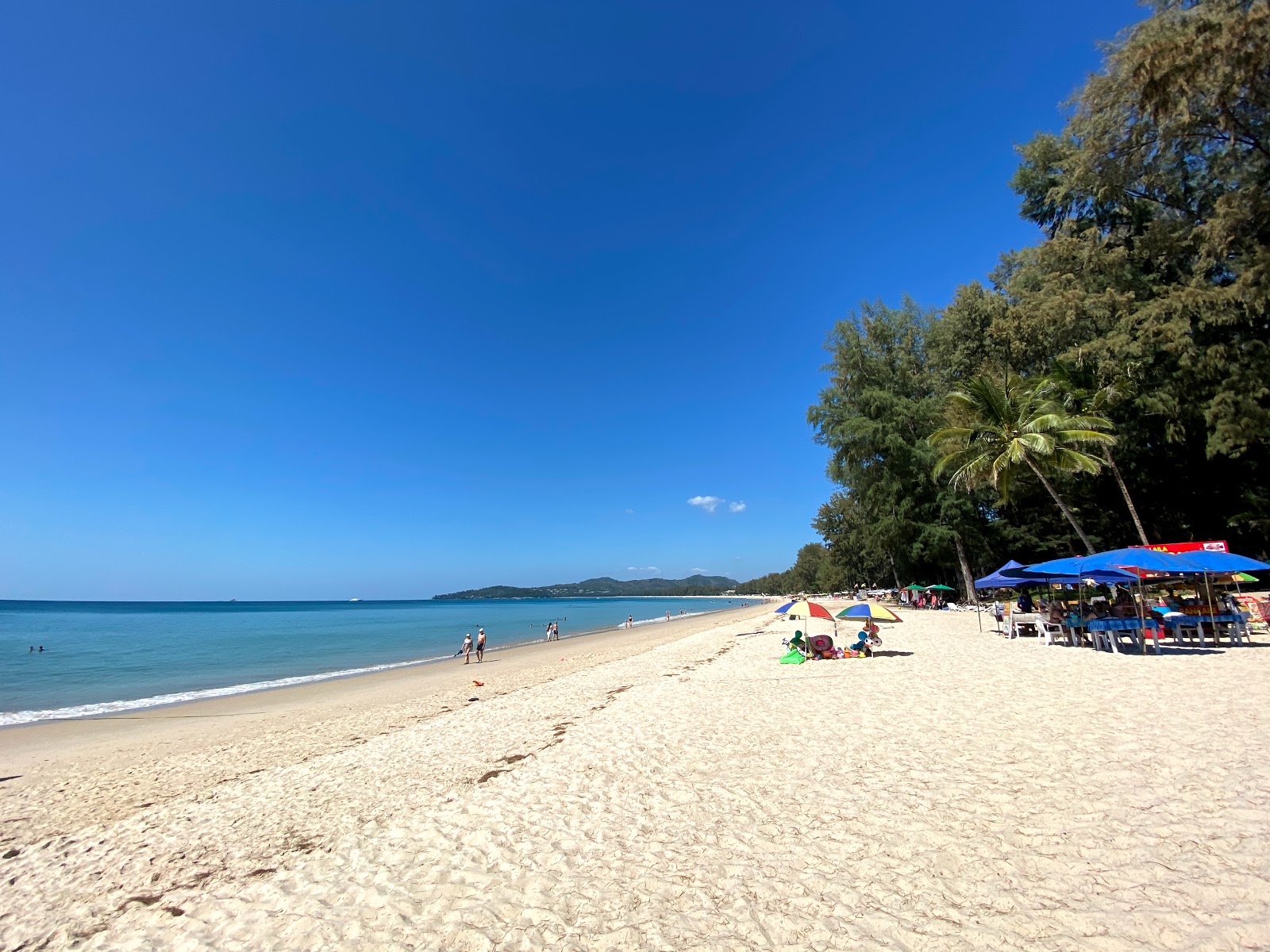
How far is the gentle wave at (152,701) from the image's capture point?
13430 millimetres

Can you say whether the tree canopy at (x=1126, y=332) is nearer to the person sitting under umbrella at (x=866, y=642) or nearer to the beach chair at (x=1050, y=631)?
the beach chair at (x=1050, y=631)

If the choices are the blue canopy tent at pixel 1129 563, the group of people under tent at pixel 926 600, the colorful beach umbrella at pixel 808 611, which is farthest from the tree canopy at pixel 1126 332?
the colorful beach umbrella at pixel 808 611

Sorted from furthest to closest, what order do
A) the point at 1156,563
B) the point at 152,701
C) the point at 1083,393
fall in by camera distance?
the point at 1083,393 < the point at 152,701 < the point at 1156,563

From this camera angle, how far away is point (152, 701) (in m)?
15.6

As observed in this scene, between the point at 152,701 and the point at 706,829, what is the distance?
18487 millimetres

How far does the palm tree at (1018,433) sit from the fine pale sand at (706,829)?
10212mm

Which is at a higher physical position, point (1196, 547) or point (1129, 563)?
point (1196, 547)

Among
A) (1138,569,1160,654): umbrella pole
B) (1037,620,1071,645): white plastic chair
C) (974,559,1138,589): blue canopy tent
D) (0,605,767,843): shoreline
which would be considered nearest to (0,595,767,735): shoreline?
(0,605,767,843): shoreline

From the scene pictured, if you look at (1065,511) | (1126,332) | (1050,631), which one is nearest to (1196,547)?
(1065,511)

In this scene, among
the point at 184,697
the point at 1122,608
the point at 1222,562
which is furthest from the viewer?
the point at 184,697

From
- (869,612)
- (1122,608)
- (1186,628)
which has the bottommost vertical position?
(1186,628)

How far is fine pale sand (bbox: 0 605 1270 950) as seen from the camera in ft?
10.4

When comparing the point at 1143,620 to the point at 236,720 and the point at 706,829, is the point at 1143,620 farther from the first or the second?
the point at 236,720

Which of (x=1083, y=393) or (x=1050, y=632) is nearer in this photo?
(x=1050, y=632)
